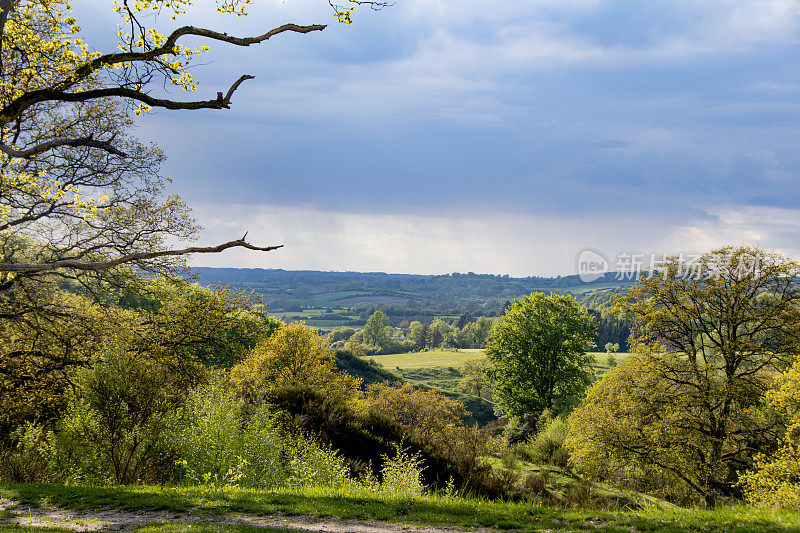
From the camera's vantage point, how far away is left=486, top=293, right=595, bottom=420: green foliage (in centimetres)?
4194

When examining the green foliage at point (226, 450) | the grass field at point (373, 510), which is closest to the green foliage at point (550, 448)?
the grass field at point (373, 510)

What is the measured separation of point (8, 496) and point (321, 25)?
15601 mm

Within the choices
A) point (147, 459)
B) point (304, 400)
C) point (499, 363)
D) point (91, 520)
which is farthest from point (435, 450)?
point (499, 363)

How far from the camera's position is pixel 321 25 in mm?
10453

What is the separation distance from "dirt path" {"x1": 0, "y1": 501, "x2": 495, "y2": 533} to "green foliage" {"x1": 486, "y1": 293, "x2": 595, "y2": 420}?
112 feet

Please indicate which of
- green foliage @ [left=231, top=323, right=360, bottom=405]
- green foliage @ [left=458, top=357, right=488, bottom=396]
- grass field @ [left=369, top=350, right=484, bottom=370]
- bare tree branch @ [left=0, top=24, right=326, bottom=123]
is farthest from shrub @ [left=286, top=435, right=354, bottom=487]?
grass field @ [left=369, top=350, right=484, bottom=370]

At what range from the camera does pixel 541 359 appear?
140 feet

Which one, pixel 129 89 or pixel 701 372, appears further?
pixel 701 372

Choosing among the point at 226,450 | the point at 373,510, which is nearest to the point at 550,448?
the point at 226,450

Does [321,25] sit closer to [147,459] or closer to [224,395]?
[224,395]

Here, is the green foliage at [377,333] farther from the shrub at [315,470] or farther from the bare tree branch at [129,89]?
the bare tree branch at [129,89]

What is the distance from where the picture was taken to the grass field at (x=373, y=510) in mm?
9961

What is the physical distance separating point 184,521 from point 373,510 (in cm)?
449

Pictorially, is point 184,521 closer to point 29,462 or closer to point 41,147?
point 41,147
